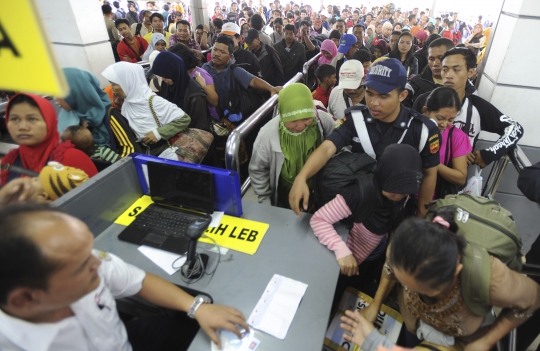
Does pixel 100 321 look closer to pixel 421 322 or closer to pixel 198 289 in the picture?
pixel 198 289

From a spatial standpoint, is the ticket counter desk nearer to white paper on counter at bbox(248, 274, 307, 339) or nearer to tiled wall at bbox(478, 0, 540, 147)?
white paper on counter at bbox(248, 274, 307, 339)

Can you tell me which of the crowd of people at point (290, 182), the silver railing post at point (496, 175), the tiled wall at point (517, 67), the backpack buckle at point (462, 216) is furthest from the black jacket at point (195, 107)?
the tiled wall at point (517, 67)

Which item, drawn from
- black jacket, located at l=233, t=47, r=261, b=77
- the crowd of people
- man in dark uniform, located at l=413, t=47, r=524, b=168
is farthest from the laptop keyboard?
black jacket, located at l=233, t=47, r=261, b=77

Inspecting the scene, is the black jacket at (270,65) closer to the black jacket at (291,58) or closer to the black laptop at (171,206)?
the black jacket at (291,58)

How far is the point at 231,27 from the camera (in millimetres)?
4898

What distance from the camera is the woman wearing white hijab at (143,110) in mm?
2365

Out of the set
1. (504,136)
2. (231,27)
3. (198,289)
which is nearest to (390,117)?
(504,136)

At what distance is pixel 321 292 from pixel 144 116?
1964 millimetres

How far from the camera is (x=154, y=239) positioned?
5.16ft

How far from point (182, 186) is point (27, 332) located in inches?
36.7

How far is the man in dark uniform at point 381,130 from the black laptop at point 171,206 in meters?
0.50

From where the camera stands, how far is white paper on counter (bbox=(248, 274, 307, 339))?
3.94 ft

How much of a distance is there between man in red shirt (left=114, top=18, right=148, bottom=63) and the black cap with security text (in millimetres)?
4252

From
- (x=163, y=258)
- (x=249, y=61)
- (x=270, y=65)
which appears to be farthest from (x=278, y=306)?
(x=270, y=65)
